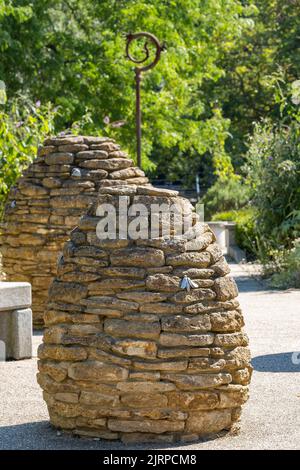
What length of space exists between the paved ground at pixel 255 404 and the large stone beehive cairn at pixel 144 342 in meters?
0.15

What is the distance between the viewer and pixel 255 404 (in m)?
6.18

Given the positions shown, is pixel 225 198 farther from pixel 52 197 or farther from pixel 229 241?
pixel 52 197

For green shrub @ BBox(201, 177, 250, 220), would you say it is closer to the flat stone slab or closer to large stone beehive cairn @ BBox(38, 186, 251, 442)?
the flat stone slab

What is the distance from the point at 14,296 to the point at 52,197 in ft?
4.32

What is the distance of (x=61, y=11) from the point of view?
20109mm

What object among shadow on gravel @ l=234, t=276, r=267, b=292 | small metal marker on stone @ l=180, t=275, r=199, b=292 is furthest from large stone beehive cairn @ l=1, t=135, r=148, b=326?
shadow on gravel @ l=234, t=276, r=267, b=292

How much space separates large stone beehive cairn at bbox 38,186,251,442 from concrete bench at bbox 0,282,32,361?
2.68m

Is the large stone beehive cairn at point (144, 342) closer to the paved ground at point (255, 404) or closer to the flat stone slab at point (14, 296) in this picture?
the paved ground at point (255, 404)

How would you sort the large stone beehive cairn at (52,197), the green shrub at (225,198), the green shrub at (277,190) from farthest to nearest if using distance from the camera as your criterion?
the green shrub at (225,198)
the green shrub at (277,190)
the large stone beehive cairn at (52,197)

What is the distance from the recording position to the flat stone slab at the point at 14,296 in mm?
8016

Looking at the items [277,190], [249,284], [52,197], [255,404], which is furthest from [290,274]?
[255,404]

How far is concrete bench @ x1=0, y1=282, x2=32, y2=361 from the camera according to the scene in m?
8.00

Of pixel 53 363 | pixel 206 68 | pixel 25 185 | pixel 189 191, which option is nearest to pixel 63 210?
pixel 25 185

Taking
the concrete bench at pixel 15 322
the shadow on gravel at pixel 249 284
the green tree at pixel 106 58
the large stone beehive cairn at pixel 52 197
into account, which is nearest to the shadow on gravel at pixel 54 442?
the concrete bench at pixel 15 322
